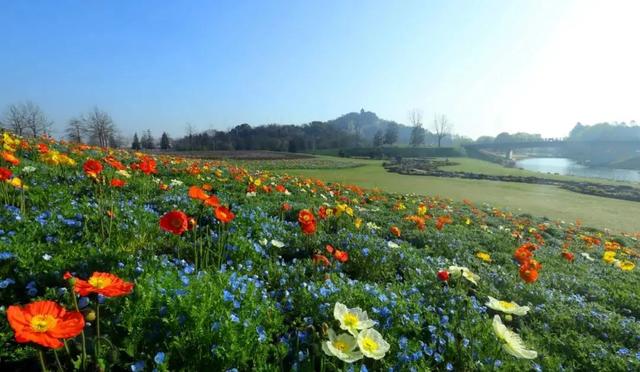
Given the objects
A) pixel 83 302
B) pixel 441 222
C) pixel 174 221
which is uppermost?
pixel 174 221

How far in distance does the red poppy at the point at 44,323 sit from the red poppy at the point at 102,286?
0.14m

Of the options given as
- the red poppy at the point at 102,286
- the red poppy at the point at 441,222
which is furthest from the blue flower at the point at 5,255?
the red poppy at the point at 441,222

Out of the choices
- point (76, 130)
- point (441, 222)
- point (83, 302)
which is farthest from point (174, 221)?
point (76, 130)

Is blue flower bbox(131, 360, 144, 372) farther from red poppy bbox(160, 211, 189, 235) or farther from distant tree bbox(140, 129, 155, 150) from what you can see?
distant tree bbox(140, 129, 155, 150)

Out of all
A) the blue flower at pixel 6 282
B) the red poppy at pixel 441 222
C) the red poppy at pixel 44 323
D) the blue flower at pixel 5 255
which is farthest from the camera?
the red poppy at pixel 441 222

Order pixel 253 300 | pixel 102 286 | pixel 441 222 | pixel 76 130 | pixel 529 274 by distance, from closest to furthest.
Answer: pixel 102 286
pixel 253 300
pixel 529 274
pixel 441 222
pixel 76 130

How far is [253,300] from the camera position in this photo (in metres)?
2.22

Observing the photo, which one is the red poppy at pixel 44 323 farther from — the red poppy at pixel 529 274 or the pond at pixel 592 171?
the pond at pixel 592 171

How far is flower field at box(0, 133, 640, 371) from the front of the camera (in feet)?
5.69

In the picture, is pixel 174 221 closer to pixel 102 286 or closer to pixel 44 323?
pixel 102 286

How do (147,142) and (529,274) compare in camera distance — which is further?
(147,142)

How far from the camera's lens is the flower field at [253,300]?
1735 mm

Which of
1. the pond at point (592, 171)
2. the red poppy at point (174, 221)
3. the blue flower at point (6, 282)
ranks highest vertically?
the red poppy at point (174, 221)

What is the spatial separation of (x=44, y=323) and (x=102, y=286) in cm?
36
